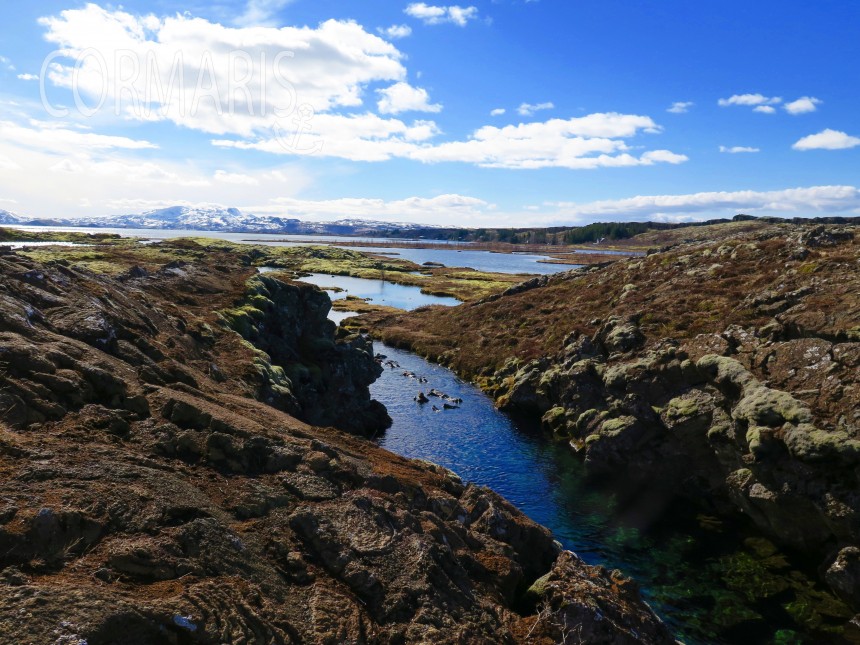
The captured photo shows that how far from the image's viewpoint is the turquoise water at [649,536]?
28.7 meters

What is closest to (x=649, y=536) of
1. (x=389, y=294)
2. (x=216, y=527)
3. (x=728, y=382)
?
(x=728, y=382)

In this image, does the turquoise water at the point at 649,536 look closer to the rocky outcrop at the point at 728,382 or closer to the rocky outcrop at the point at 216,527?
the rocky outcrop at the point at 728,382

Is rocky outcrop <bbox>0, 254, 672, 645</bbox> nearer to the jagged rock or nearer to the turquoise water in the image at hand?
the turquoise water

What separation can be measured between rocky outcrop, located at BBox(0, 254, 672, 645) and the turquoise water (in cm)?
1097

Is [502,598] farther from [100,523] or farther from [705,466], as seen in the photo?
[705,466]

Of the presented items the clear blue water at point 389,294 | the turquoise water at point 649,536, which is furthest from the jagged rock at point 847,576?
the clear blue water at point 389,294

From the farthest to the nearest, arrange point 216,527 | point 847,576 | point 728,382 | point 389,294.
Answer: point 389,294, point 728,382, point 847,576, point 216,527

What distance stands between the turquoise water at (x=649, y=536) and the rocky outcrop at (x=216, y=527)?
432 inches

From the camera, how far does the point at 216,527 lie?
667 inches

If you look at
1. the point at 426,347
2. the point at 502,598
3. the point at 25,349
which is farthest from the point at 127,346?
the point at 426,347

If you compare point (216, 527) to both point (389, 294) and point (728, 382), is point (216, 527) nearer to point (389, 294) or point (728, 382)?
point (728, 382)

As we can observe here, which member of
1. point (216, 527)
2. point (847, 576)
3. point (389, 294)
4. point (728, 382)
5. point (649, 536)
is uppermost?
point (216, 527)

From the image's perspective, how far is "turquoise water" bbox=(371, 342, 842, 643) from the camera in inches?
1131

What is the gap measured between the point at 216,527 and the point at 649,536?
33.2 m
